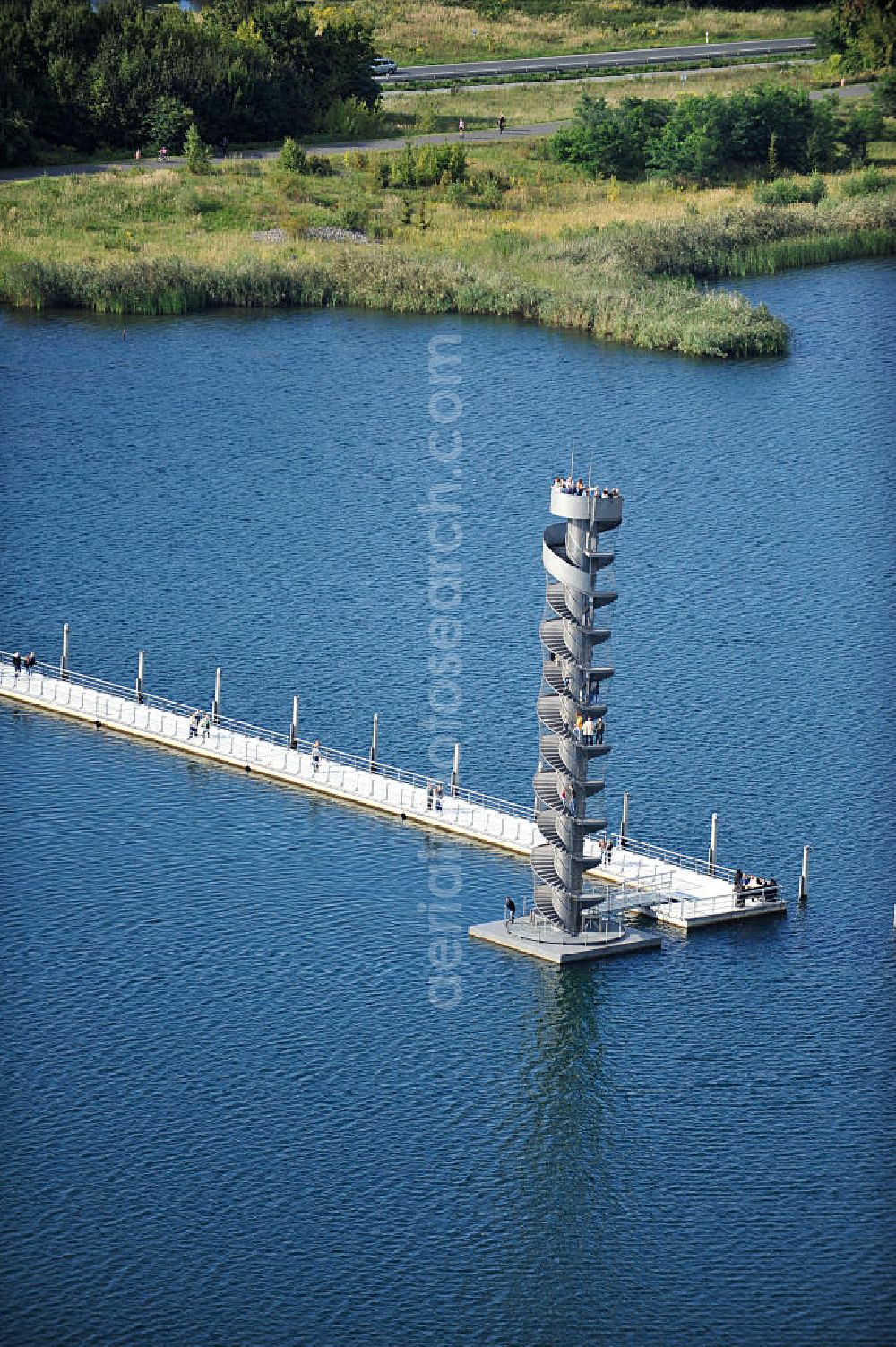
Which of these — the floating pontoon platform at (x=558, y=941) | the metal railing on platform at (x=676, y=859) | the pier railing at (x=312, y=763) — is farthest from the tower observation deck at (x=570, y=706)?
the metal railing on platform at (x=676, y=859)

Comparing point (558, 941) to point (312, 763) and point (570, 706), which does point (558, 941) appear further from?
point (312, 763)

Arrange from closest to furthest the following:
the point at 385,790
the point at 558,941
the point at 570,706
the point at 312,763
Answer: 1. the point at 570,706
2. the point at 558,941
3. the point at 385,790
4. the point at 312,763

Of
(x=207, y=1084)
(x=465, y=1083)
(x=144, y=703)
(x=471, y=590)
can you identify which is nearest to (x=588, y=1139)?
(x=465, y=1083)

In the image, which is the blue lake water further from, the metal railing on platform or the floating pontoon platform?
the metal railing on platform

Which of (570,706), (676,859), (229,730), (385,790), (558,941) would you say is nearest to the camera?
(570,706)

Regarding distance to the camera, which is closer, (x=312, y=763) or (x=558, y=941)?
(x=558, y=941)

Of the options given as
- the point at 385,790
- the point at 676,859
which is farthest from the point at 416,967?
the point at 385,790
